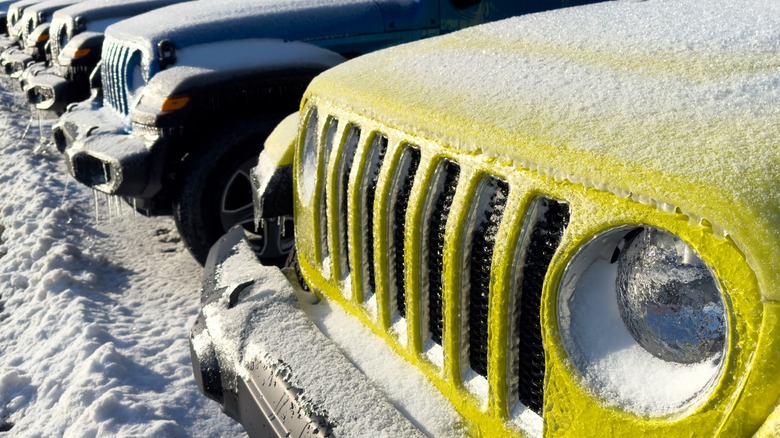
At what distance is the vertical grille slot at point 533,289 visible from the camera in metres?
1.34

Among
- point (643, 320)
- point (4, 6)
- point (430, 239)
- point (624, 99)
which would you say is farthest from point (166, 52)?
point (4, 6)

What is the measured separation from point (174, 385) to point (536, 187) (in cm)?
224

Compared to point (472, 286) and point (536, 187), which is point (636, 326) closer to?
point (536, 187)

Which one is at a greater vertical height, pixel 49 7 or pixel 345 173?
pixel 345 173

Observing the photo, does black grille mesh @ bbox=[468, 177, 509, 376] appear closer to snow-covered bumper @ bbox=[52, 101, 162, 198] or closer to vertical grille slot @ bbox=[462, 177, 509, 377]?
vertical grille slot @ bbox=[462, 177, 509, 377]

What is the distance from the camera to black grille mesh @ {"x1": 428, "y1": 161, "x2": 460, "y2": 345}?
163cm

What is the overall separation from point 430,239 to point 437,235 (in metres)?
0.02

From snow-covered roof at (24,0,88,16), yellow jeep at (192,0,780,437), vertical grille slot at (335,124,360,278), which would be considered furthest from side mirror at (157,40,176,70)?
snow-covered roof at (24,0,88,16)

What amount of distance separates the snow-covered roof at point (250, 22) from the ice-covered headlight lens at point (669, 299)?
3.53 metres

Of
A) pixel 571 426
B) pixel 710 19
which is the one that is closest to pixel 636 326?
pixel 571 426

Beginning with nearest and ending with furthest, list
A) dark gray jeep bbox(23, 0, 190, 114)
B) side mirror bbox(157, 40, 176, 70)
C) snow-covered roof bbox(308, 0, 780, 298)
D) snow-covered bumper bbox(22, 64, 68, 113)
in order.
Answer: snow-covered roof bbox(308, 0, 780, 298)
side mirror bbox(157, 40, 176, 70)
dark gray jeep bbox(23, 0, 190, 114)
snow-covered bumper bbox(22, 64, 68, 113)

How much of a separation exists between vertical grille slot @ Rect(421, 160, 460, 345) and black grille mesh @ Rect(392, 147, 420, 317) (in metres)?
0.09

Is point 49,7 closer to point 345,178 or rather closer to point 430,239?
point 345,178

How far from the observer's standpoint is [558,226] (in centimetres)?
133
